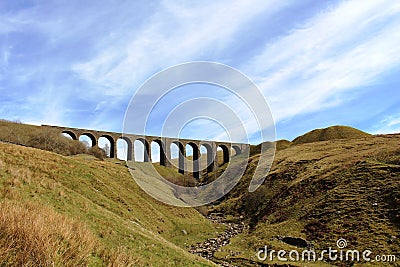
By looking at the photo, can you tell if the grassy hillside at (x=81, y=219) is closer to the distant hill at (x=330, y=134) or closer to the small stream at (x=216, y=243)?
the small stream at (x=216, y=243)

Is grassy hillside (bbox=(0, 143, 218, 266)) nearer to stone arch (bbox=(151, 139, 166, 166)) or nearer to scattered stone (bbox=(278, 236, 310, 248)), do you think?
scattered stone (bbox=(278, 236, 310, 248))

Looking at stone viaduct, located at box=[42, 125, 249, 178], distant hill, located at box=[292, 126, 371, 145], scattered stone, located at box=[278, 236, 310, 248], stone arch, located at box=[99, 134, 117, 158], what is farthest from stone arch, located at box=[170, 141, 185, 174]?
scattered stone, located at box=[278, 236, 310, 248]

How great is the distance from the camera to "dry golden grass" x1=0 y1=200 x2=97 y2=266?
620 cm

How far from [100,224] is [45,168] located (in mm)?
14797

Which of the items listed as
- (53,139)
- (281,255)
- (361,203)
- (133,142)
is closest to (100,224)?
(281,255)

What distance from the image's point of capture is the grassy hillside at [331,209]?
27141 millimetres

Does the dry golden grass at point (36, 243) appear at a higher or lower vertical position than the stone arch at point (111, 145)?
lower

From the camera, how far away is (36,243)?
661cm

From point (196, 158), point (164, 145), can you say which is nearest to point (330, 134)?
point (196, 158)

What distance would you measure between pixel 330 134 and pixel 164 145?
62.1 meters

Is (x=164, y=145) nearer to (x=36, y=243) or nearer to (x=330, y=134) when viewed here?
(x=330, y=134)

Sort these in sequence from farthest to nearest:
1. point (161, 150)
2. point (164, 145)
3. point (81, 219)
Result: point (164, 145)
point (161, 150)
point (81, 219)

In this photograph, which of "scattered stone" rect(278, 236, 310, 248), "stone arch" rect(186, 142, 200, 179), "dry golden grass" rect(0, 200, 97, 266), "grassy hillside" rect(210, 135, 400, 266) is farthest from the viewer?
"stone arch" rect(186, 142, 200, 179)

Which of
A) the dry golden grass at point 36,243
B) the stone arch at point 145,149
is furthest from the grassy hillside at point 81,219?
the stone arch at point 145,149
